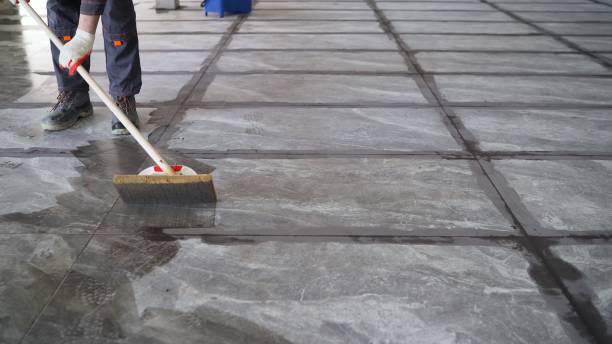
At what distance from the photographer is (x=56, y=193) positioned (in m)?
2.24

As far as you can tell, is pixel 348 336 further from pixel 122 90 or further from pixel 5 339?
pixel 122 90

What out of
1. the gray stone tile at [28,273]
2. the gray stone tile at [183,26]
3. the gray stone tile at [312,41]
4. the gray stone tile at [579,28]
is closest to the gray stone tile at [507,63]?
the gray stone tile at [312,41]

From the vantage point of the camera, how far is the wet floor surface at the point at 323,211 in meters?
1.55

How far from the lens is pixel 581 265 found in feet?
5.90

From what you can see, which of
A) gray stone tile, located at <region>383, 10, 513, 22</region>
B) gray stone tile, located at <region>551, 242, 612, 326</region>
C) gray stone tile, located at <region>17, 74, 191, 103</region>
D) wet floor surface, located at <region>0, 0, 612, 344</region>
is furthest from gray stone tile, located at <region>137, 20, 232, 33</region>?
gray stone tile, located at <region>551, 242, 612, 326</region>

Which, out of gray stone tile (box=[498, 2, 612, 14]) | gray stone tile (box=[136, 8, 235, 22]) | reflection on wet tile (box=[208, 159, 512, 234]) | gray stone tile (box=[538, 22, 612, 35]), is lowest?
gray stone tile (box=[136, 8, 235, 22])

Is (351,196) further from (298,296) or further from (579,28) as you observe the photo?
(579,28)

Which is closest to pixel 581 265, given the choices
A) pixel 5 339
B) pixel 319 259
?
pixel 319 259

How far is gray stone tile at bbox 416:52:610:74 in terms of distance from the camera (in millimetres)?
4223

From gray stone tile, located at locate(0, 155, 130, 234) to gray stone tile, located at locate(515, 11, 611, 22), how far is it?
559 cm

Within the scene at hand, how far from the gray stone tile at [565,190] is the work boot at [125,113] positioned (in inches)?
75.7

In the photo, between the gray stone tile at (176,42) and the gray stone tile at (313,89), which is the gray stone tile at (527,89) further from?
the gray stone tile at (176,42)

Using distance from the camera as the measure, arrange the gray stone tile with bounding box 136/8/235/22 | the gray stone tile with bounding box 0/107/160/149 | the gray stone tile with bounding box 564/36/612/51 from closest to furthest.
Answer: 1. the gray stone tile with bounding box 0/107/160/149
2. the gray stone tile with bounding box 564/36/612/51
3. the gray stone tile with bounding box 136/8/235/22

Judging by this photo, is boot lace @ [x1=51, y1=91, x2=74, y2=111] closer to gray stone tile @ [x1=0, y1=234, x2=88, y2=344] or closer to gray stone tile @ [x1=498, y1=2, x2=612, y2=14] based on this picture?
gray stone tile @ [x1=0, y1=234, x2=88, y2=344]
